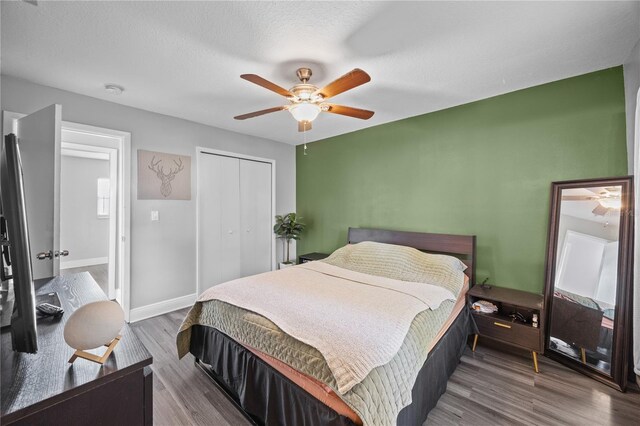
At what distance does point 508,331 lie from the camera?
90.5 inches

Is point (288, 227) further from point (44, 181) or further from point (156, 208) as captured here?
point (44, 181)

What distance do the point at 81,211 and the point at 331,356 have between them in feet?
22.6

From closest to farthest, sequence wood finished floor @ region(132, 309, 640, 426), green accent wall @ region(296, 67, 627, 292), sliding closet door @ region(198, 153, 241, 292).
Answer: wood finished floor @ region(132, 309, 640, 426), green accent wall @ region(296, 67, 627, 292), sliding closet door @ region(198, 153, 241, 292)

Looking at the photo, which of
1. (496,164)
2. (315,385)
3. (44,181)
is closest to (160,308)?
(44,181)

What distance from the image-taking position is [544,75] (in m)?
2.35

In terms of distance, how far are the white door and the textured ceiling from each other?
0.52 m

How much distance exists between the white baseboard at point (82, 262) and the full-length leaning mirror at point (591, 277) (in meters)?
7.79

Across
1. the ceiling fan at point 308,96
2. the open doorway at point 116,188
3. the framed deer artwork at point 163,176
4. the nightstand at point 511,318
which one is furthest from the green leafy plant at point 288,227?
the nightstand at point 511,318

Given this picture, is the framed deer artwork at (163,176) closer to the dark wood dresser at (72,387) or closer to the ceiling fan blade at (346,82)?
the ceiling fan blade at (346,82)

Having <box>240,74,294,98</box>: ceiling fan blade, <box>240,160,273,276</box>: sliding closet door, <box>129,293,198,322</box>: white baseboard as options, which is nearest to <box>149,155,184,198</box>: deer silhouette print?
<box>240,160,273,276</box>: sliding closet door

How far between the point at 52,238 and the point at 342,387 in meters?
2.22

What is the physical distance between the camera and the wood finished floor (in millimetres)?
1738

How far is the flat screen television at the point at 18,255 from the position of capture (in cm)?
84

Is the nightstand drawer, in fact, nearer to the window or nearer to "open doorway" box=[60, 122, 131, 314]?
"open doorway" box=[60, 122, 131, 314]
